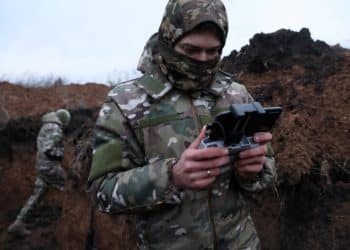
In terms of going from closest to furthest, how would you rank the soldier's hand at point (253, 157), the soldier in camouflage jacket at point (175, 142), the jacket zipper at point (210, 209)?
the soldier's hand at point (253, 157) < the soldier in camouflage jacket at point (175, 142) < the jacket zipper at point (210, 209)

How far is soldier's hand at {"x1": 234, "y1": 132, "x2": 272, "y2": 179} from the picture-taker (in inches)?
66.5

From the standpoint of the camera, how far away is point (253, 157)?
5.63 ft

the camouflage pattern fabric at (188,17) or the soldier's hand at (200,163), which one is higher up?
the camouflage pattern fabric at (188,17)

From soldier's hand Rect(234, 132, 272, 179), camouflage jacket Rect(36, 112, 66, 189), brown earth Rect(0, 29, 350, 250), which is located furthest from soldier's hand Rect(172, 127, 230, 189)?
camouflage jacket Rect(36, 112, 66, 189)

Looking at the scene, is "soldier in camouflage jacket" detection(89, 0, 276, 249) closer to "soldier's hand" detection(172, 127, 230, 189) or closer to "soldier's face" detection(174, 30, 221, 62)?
"soldier's face" detection(174, 30, 221, 62)

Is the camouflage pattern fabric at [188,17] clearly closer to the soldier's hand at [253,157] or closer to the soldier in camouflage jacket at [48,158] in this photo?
the soldier's hand at [253,157]

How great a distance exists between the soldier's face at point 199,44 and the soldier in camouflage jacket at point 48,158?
18.8ft

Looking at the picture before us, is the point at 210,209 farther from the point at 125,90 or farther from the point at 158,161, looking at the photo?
the point at 125,90

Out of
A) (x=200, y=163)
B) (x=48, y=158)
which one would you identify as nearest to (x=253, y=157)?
(x=200, y=163)

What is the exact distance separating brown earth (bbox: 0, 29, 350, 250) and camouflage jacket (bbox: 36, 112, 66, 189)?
0.99ft

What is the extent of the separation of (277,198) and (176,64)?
9.58 ft

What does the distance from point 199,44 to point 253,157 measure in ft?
1.69

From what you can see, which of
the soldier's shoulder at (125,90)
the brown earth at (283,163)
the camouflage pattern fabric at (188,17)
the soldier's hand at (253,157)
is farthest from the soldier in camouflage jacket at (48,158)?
the soldier's hand at (253,157)

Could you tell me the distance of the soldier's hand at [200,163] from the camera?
1.53m
